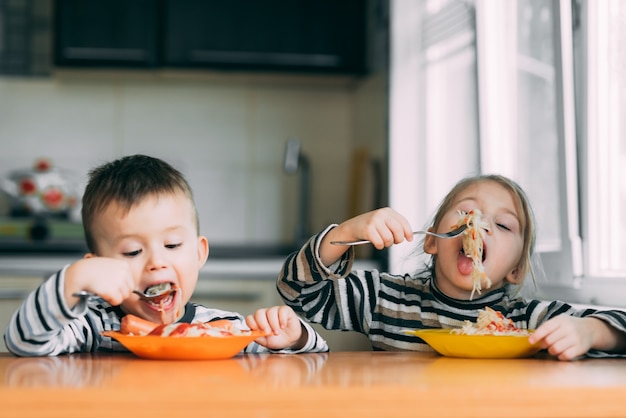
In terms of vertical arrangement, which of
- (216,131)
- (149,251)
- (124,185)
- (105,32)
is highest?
(105,32)

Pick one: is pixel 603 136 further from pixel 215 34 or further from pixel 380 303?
pixel 215 34

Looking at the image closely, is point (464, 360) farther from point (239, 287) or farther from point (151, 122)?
point (151, 122)

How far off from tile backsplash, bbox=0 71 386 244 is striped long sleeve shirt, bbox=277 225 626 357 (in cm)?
186

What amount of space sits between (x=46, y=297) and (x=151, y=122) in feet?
8.44

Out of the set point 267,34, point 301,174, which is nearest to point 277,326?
point 267,34

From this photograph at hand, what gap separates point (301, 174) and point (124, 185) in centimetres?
231

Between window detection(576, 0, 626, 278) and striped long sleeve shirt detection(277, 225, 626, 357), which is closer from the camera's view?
striped long sleeve shirt detection(277, 225, 626, 357)

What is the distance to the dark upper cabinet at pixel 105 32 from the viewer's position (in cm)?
324

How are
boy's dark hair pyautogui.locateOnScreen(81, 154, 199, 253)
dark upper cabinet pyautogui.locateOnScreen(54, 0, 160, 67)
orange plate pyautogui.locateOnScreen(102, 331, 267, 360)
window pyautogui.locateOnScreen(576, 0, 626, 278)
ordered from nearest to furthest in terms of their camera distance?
1. orange plate pyautogui.locateOnScreen(102, 331, 267, 360)
2. boy's dark hair pyautogui.locateOnScreen(81, 154, 199, 253)
3. window pyautogui.locateOnScreen(576, 0, 626, 278)
4. dark upper cabinet pyautogui.locateOnScreen(54, 0, 160, 67)

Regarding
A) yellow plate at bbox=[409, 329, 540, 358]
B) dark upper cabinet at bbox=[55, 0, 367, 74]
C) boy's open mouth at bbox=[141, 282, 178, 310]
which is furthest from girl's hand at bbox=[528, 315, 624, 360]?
dark upper cabinet at bbox=[55, 0, 367, 74]

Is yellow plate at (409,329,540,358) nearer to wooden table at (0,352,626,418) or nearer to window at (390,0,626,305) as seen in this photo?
wooden table at (0,352,626,418)

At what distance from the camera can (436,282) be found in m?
1.60

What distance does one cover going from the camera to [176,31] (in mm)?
3283

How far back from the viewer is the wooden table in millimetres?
806
